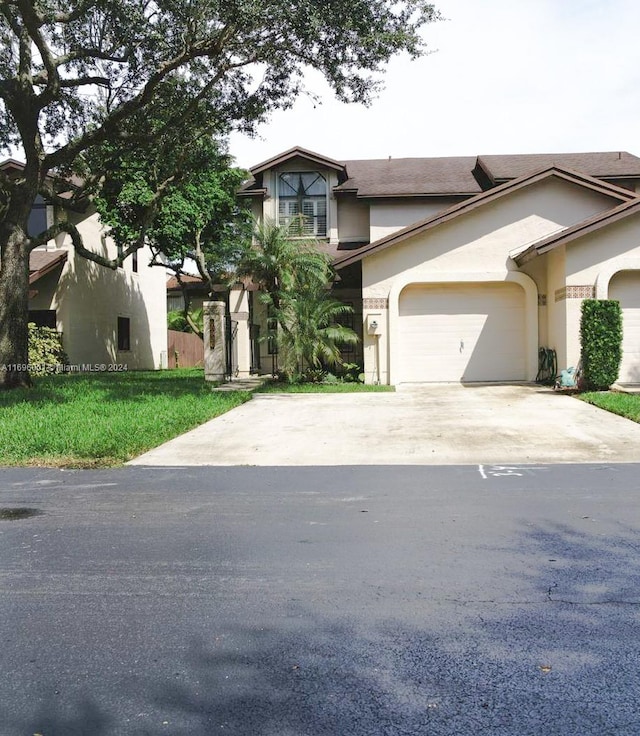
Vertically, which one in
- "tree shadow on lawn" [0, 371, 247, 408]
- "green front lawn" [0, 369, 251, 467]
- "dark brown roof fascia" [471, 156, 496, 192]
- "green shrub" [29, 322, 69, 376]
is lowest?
"green front lawn" [0, 369, 251, 467]

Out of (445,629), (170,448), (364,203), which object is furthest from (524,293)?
(445,629)

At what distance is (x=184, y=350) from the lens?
123 ft

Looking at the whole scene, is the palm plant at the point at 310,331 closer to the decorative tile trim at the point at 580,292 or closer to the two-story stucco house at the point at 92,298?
the decorative tile trim at the point at 580,292

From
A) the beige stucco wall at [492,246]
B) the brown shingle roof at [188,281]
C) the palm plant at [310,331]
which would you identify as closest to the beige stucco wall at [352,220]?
the beige stucco wall at [492,246]

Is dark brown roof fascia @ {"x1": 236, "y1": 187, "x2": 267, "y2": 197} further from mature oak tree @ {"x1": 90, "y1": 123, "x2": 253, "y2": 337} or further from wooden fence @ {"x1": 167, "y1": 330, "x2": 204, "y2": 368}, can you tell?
wooden fence @ {"x1": 167, "y1": 330, "x2": 204, "y2": 368}

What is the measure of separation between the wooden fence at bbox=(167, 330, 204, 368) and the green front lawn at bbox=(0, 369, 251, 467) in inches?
716

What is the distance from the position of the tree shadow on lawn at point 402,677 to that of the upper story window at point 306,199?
20567 millimetres

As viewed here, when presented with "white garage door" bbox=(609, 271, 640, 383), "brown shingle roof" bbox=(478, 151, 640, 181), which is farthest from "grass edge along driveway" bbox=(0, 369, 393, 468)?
"brown shingle roof" bbox=(478, 151, 640, 181)

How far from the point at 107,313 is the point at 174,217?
4.81 metres

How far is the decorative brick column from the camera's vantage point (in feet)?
62.3

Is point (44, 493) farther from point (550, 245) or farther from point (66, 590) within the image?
point (550, 245)

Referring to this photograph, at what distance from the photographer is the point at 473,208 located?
18.1 meters

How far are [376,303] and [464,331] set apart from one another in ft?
8.34

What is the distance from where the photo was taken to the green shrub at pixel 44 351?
2260cm
